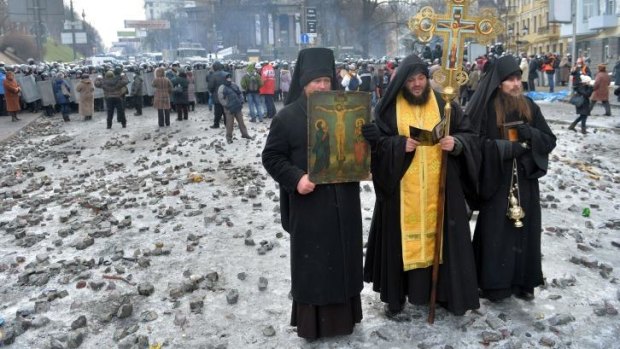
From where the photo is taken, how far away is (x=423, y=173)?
421cm

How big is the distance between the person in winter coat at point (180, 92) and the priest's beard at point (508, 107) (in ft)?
47.3

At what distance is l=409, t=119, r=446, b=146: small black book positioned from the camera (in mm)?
3969

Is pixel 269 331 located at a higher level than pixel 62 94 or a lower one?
lower

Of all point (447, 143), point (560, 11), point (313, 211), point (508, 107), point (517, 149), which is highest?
point (560, 11)

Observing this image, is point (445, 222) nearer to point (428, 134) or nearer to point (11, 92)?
point (428, 134)

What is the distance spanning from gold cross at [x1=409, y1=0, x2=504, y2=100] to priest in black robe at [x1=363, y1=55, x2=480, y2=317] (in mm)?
198

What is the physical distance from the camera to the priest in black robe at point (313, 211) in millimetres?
3781

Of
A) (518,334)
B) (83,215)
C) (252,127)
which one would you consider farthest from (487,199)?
(252,127)

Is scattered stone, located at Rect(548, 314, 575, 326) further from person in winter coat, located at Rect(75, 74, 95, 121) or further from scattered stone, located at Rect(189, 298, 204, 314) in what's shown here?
person in winter coat, located at Rect(75, 74, 95, 121)

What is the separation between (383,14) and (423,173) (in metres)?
57.5

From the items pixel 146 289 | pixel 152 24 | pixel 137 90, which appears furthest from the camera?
pixel 152 24

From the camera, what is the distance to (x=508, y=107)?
450cm

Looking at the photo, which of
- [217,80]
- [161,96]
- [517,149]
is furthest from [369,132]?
[161,96]

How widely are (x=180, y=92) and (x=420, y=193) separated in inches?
582
